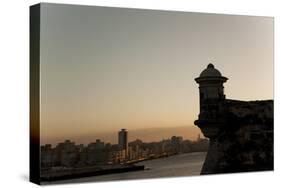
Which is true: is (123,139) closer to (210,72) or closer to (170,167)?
(170,167)

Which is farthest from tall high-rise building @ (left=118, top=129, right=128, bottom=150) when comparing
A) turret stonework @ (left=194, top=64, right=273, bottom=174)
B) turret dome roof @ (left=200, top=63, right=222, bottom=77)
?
turret dome roof @ (left=200, top=63, right=222, bottom=77)

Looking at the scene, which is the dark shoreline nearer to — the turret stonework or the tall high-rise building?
the tall high-rise building

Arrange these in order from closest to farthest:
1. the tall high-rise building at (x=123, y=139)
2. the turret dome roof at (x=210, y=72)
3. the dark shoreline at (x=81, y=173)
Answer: the dark shoreline at (x=81, y=173), the tall high-rise building at (x=123, y=139), the turret dome roof at (x=210, y=72)

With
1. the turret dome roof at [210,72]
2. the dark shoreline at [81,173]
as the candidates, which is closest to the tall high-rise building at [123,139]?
the dark shoreline at [81,173]

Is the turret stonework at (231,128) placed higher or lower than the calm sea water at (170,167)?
higher

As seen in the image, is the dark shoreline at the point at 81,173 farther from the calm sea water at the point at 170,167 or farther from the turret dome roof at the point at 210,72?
the turret dome roof at the point at 210,72
